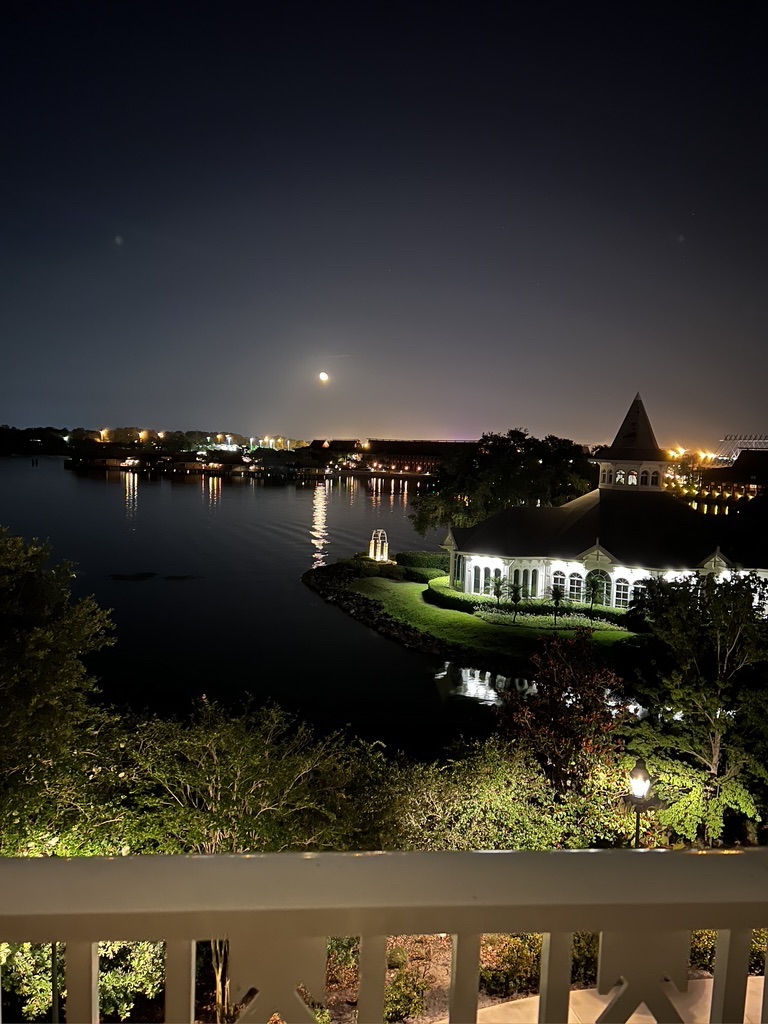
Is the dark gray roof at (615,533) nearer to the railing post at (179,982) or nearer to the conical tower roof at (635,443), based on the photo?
the conical tower roof at (635,443)

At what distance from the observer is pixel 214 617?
103 ft

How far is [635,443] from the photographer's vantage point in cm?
3759

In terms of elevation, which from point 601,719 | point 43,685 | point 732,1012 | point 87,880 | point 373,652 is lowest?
point 373,652

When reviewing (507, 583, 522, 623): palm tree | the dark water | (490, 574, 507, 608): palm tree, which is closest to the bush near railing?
the dark water

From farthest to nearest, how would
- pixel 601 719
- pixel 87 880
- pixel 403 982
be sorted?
pixel 601 719 → pixel 403 982 → pixel 87 880

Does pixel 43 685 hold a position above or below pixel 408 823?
above

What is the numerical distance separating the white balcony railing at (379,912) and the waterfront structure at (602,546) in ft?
101

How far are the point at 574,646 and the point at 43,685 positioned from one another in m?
9.17

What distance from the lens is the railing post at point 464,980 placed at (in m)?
1.26

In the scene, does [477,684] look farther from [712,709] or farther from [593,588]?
[712,709]

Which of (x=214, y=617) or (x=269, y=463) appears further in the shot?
(x=269, y=463)

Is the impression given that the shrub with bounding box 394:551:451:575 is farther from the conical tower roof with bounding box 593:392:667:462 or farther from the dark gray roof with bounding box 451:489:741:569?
the conical tower roof with bounding box 593:392:667:462

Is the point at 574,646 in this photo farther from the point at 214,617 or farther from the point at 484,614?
the point at 214,617

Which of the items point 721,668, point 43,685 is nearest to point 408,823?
point 43,685
